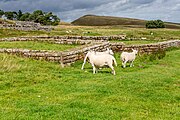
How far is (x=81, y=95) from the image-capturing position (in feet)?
40.7

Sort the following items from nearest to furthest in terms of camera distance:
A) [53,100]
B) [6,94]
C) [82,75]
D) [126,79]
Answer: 1. [53,100]
2. [6,94]
3. [126,79]
4. [82,75]

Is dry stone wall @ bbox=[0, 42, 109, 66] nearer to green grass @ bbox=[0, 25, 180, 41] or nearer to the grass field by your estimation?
the grass field

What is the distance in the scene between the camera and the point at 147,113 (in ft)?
34.8

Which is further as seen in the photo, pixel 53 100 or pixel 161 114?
pixel 53 100

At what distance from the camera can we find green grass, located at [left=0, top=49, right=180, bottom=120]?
10.3 m

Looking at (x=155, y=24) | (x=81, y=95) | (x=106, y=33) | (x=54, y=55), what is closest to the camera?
(x=81, y=95)

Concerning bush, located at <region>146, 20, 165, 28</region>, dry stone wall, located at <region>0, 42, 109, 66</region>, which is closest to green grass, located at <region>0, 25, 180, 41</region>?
dry stone wall, located at <region>0, 42, 109, 66</region>

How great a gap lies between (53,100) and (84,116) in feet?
7.17

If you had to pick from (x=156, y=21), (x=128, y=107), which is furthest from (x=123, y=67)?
(x=156, y=21)

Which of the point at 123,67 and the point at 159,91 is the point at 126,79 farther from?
the point at 123,67

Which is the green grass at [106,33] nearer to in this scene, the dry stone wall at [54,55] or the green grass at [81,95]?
the dry stone wall at [54,55]

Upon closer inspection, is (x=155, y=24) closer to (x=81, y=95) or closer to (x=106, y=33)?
(x=106, y=33)

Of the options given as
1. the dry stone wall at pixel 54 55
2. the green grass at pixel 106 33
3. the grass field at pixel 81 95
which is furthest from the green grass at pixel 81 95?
the green grass at pixel 106 33

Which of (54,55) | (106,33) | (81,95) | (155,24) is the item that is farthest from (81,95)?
(155,24)
